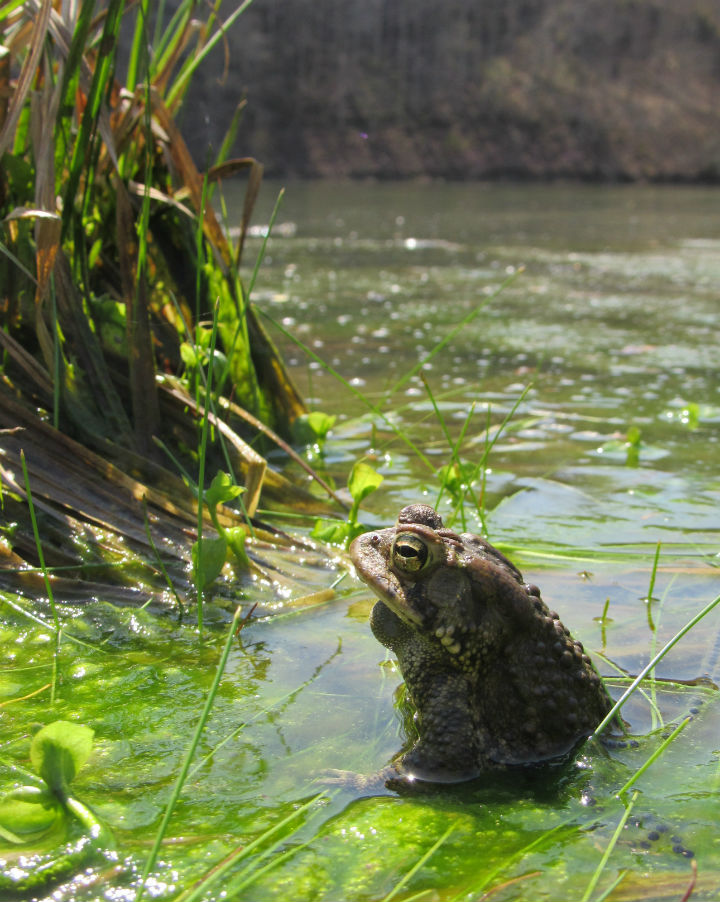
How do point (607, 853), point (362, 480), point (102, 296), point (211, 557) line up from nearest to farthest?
point (607, 853), point (211, 557), point (362, 480), point (102, 296)

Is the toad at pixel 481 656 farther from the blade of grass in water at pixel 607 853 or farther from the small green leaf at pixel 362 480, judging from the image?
the small green leaf at pixel 362 480

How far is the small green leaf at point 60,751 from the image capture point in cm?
163

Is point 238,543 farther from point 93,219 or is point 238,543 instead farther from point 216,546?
point 93,219

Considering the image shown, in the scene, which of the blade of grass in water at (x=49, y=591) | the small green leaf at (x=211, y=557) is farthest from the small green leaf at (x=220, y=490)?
the blade of grass in water at (x=49, y=591)

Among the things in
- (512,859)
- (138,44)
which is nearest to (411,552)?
(512,859)

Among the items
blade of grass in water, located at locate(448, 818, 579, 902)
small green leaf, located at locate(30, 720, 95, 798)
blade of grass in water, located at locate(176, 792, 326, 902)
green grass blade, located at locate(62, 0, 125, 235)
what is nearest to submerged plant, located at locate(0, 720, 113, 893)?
small green leaf, located at locate(30, 720, 95, 798)

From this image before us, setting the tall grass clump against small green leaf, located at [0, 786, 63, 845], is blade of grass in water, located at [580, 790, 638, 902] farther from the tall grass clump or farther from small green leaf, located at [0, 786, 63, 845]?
the tall grass clump

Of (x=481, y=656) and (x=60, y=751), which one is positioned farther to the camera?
(x=481, y=656)

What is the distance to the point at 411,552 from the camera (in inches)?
79.4

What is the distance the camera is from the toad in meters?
2.02

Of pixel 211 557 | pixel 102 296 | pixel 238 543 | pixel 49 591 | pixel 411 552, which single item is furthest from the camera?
pixel 102 296

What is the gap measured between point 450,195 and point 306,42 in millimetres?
8043

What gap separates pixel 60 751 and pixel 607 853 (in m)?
0.90

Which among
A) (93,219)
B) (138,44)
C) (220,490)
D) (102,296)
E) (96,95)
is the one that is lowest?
(220,490)
